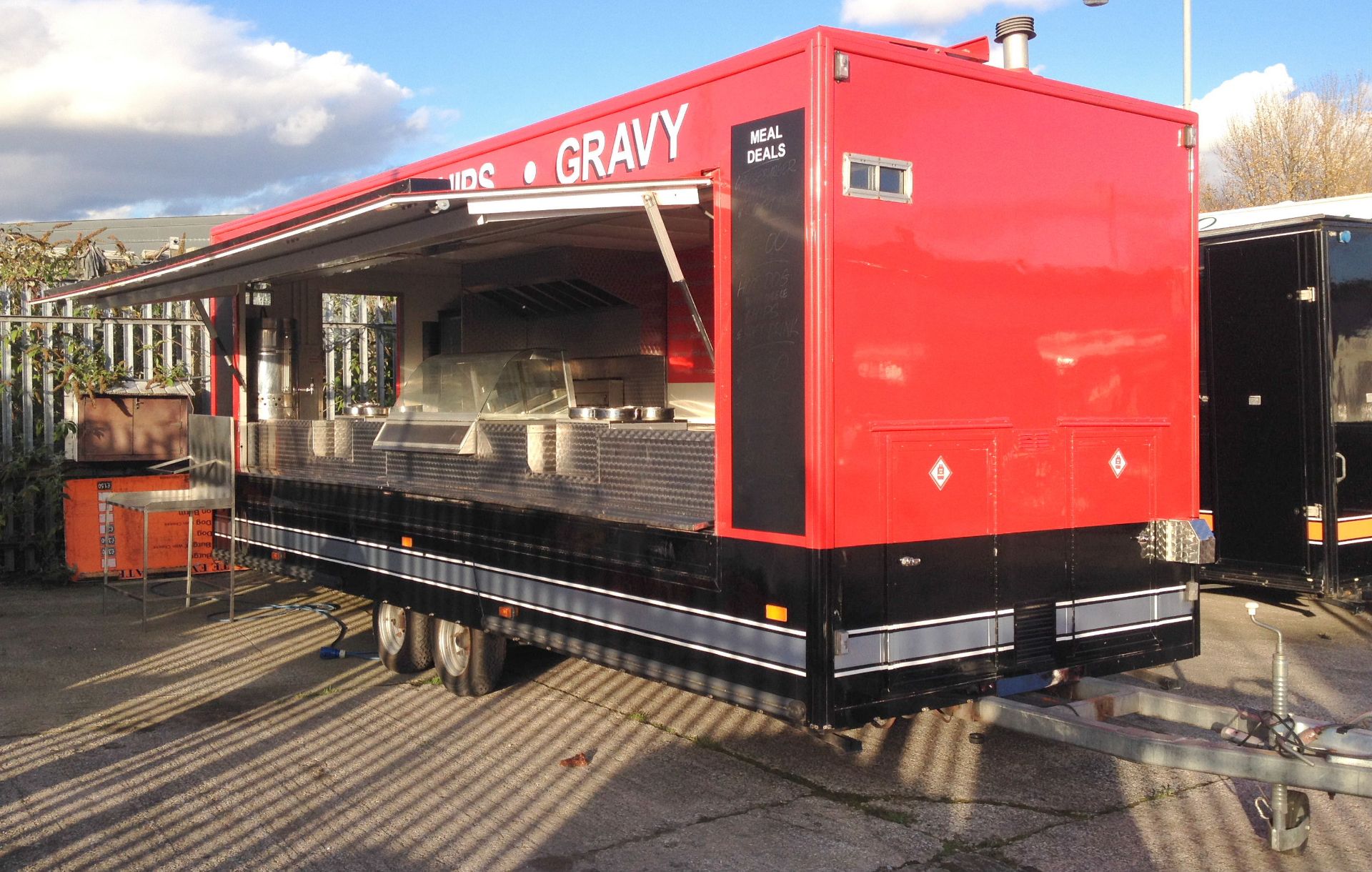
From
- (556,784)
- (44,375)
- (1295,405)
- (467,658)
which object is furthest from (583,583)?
(44,375)

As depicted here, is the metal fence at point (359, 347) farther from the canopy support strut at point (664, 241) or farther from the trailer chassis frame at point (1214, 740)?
the trailer chassis frame at point (1214, 740)

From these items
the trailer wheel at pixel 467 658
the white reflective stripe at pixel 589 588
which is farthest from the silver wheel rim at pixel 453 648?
the white reflective stripe at pixel 589 588

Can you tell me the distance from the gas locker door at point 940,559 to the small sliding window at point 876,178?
3.14ft

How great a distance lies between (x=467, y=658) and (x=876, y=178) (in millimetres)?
3913

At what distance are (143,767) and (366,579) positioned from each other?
2.25 metres

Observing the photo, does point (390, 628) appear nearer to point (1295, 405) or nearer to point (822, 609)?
point (822, 609)

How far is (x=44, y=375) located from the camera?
12016mm

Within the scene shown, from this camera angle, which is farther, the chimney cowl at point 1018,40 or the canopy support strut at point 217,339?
the canopy support strut at point 217,339

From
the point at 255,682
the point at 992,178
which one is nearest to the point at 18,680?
the point at 255,682

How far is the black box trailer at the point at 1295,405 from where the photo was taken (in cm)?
852

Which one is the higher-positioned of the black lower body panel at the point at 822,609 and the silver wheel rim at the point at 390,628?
the black lower body panel at the point at 822,609

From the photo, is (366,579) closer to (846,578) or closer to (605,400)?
(605,400)

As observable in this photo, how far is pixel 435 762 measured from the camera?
19.6 ft

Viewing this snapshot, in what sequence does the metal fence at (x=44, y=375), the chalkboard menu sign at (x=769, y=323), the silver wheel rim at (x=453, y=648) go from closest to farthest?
1. the chalkboard menu sign at (x=769, y=323)
2. the silver wheel rim at (x=453, y=648)
3. the metal fence at (x=44, y=375)
